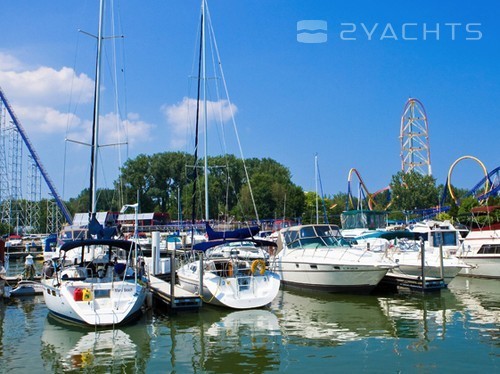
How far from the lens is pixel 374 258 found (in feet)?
78.4

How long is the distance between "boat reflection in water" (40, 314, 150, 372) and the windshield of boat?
38.4 feet

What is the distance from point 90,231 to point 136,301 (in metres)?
5.89

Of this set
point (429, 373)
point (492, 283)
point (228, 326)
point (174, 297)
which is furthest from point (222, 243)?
point (492, 283)

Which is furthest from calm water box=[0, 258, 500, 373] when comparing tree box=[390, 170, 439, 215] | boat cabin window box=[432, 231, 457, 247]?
tree box=[390, 170, 439, 215]

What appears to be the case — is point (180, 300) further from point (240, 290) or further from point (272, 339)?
point (272, 339)

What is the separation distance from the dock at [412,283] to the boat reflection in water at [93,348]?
1370 cm

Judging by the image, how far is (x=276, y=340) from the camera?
15586 millimetres

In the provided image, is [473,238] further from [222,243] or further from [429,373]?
[429,373]

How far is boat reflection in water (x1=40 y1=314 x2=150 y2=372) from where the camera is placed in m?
13.2

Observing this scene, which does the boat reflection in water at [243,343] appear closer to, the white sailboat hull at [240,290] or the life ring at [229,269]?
the white sailboat hull at [240,290]

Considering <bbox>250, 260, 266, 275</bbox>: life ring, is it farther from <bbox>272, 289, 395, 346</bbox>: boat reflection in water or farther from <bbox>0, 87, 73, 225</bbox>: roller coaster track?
<bbox>0, 87, 73, 225</bbox>: roller coaster track

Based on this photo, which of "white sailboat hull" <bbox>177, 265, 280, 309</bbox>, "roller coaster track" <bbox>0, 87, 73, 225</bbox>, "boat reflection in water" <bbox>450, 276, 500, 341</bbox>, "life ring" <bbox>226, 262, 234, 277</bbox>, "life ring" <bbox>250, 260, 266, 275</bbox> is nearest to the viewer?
"boat reflection in water" <bbox>450, 276, 500, 341</bbox>

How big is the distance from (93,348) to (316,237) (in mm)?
14768

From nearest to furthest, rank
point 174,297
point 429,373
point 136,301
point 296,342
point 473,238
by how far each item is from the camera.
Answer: point 429,373 → point 296,342 → point 136,301 → point 174,297 → point 473,238
